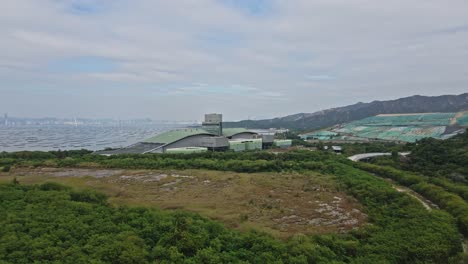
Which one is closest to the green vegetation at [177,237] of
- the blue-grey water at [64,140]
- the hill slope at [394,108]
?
the blue-grey water at [64,140]

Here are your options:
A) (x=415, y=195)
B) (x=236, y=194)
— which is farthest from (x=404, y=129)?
(x=236, y=194)

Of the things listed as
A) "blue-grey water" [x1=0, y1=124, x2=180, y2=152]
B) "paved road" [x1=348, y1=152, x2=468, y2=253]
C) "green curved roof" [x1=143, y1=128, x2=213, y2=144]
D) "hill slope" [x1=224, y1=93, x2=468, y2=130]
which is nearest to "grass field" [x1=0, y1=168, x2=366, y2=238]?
"paved road" [x1=348, y1=152, x2=468, y2=253]

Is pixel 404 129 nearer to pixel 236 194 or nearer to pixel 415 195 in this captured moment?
pixel 415 195

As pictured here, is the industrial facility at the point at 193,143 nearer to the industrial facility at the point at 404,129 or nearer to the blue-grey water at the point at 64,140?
the industrial facility at the point at 404,129

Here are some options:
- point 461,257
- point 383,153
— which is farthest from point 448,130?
point 461,257

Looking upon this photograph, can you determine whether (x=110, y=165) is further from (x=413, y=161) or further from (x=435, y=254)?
(x=413, y=161)

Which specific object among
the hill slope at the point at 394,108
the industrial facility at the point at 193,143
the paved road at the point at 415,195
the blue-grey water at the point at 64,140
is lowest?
the blue-grey water at the point at 64,140
